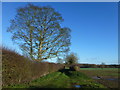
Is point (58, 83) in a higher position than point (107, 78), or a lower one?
higher

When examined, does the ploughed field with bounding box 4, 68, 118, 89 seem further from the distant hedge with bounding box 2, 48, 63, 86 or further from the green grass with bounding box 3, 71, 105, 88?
the distant hedge with bounding box 2, 48, 63, 86

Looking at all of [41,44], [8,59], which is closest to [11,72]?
[8,59]

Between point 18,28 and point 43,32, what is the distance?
3.62 m

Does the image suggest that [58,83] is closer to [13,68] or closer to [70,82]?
[70,82]

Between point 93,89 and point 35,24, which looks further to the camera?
point 35,24

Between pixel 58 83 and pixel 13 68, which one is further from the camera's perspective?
pixel 58 83

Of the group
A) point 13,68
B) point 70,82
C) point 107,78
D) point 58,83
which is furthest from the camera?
point 107,78

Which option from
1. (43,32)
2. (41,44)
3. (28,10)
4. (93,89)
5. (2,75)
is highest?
(28,10)

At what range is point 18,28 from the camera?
2058cm

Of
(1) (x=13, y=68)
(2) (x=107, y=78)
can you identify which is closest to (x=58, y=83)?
(1) (x=13, y=68)

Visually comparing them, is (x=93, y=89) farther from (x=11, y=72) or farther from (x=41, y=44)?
(x=41, y=44)

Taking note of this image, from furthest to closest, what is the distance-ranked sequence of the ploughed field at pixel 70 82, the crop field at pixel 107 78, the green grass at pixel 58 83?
the crop field at pixel 107 78 < the ploughed field at pixel 70 82 < the green grass at pixel 58 83

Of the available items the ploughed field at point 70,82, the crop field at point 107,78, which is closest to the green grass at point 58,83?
the ploughed field at point 70,82

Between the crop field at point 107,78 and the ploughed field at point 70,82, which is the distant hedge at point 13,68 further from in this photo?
the crop field at point 107,78
